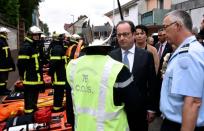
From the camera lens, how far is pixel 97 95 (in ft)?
9.14

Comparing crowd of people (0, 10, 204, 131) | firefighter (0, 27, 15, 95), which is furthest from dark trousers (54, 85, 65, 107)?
crowd of people (0, 10, 204, 131)

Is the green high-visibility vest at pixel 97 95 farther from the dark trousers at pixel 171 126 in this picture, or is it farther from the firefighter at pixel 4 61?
the firefighter at pixel 4 61

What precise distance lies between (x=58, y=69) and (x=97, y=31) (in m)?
5.42

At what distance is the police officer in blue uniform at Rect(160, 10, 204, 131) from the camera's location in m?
2.78

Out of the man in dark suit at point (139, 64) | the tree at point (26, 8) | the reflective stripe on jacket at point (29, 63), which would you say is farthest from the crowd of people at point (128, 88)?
the tree at point (26, 8)

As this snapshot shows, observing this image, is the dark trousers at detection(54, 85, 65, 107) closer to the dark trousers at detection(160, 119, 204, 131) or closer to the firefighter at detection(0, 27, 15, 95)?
the firefighter at detection(0, 27, 15, 95)

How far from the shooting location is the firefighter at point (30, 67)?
7258mm

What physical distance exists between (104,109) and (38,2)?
163ft

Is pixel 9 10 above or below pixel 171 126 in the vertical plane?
above

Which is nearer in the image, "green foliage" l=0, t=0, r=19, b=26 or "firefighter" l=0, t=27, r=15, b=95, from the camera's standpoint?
"firefighter" l=0, t=27, r=15, b=95

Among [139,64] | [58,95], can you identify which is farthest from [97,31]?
[58,95]

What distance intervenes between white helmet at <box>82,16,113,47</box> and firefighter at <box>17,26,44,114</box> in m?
4.41

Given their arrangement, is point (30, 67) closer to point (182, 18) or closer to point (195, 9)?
point (182, 18)

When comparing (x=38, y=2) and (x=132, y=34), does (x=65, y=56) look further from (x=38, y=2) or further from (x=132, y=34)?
(x=38, y=2)
